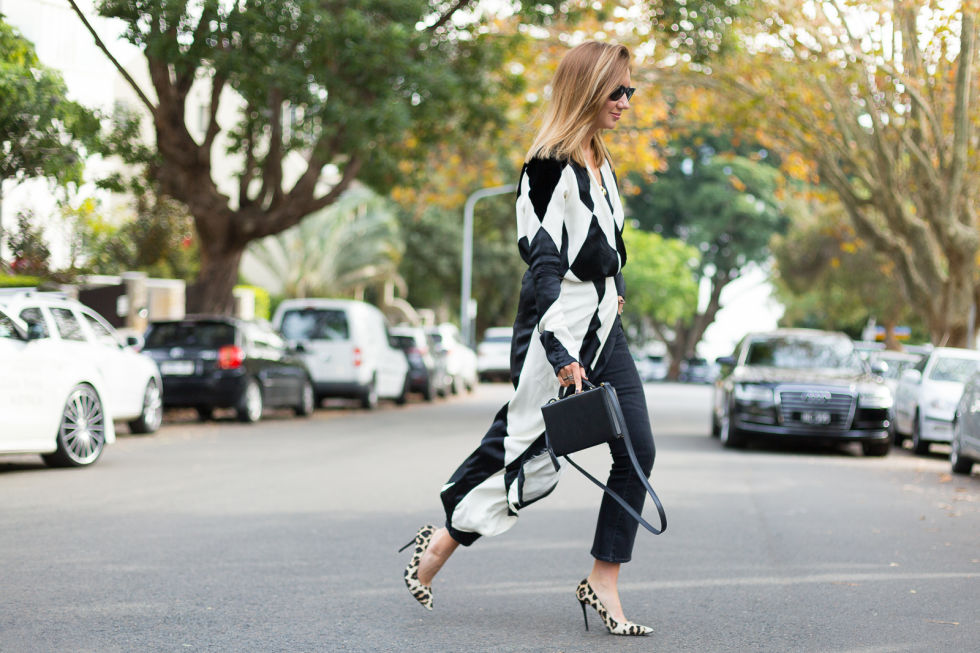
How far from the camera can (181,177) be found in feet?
65.8

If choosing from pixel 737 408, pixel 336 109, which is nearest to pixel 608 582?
pixel 737 408

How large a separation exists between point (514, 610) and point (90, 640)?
5.57 ft

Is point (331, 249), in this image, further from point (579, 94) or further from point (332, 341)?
point (579, 94)

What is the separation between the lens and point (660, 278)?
5969 cm

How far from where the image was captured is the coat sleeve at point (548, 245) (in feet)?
15.2

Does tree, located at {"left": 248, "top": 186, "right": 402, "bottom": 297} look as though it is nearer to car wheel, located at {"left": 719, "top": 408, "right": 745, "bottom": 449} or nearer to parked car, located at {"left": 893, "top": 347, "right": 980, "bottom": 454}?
parked car, located at {"left": 893, "top": 347, "right": 980, "bottom": 454}

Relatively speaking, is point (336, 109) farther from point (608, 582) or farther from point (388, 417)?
point (608, 582)

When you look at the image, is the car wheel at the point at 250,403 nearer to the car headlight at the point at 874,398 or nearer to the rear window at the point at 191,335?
the rear window at the point at 191,335

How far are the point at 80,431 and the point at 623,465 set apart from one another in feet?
24.1

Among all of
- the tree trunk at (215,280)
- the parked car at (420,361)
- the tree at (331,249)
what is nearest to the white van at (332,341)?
the tree trunk at (215,280)

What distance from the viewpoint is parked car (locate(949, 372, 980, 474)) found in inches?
481

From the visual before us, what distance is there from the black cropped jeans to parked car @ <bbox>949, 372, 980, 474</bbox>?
8.22 metres

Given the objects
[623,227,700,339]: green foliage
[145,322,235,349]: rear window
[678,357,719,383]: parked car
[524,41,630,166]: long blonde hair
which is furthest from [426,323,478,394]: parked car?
[678,357,719,383]: parked car

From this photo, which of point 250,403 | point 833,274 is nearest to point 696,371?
point 833,274
